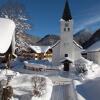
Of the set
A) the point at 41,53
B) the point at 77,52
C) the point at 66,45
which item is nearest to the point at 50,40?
the point at 41,53

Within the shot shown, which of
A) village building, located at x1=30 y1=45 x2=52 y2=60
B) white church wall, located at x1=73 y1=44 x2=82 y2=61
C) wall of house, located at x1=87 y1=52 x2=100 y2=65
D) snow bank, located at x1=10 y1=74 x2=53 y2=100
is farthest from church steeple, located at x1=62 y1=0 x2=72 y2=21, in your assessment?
snow bank, located at x1=10 y1=74 x2=53 y2=100

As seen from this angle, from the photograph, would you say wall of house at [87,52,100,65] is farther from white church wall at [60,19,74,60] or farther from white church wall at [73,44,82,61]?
white church wall at [60,19,74,60]

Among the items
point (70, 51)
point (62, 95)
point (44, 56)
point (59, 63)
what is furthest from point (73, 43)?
point (62, 95)

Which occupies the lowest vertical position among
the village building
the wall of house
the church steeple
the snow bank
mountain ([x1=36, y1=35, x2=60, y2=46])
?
the snow bank

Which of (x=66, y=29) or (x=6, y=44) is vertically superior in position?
(x=66, y=29)

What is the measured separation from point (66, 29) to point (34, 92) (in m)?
31.9

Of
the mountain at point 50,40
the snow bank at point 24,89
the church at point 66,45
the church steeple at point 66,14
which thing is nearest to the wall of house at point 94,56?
the church at point 66,45

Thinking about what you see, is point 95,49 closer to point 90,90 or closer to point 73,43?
point 73,43

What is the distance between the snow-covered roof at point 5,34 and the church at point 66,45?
4037 centimetres

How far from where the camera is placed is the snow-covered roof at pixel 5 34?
39.0ft

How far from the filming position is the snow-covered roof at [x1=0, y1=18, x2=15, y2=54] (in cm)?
1190

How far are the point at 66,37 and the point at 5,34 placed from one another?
4173 cm

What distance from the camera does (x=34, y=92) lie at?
23625mm

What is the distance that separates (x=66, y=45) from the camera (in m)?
53.6
